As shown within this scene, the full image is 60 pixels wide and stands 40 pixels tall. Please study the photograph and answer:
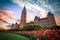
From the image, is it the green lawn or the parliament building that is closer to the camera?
the green lawn

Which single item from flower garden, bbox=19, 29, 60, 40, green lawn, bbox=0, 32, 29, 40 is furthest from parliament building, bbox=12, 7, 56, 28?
green lawn, bbox=0, 32, 29, 40

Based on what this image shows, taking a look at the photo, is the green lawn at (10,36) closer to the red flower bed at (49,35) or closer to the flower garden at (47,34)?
the flower garden at (47,34)

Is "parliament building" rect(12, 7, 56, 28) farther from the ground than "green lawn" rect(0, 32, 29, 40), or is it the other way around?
"parliament building" rect(12, 7, 56, 28)

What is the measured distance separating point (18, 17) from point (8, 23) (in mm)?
263

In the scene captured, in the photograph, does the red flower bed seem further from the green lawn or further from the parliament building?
the green lawn

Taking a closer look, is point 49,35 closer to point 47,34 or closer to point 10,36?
point 47,34

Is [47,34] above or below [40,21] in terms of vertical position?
below

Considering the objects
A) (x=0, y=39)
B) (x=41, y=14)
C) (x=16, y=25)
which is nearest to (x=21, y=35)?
(x=16, y=25)

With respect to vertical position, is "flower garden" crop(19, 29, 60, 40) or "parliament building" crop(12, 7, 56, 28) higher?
"parliament building" crop(12, 7, 56, 28)

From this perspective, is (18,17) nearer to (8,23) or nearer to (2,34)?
(8,23)

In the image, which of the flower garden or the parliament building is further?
the parliament building

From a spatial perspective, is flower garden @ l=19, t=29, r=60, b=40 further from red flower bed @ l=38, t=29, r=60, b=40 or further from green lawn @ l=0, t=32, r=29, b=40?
green lawn @ l=0, t=32, r=29, b=40

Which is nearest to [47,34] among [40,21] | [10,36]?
[40,21]

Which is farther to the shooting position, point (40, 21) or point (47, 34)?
point (40, 21)
